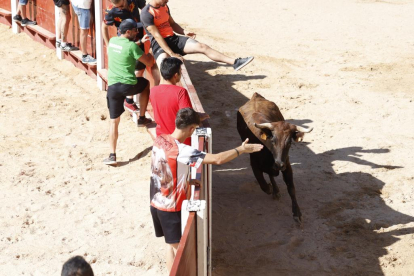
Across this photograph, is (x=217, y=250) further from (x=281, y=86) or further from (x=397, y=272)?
(x=281, y=86)

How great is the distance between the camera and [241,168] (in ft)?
28.5

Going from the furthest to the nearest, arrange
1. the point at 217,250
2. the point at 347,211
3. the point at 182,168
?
the point at 347,211
the point at 217,250
the point at 182,168

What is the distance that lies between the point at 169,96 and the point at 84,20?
5173mm

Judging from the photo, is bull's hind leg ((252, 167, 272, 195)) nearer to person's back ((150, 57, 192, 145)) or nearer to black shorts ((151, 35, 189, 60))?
person's back ((150, 57, 192, 145))

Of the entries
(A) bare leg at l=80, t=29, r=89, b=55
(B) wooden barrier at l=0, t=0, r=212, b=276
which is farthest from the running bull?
(A) bare leg at l=80, t=29, r=89, b=55

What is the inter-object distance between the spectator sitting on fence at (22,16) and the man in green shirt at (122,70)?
19.5 ft

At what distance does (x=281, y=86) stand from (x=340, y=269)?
5884 mm

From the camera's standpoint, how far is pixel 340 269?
6.38m

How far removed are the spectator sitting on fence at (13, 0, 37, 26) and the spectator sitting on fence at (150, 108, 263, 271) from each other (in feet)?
30.3

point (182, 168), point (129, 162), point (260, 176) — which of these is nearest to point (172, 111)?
point (182, 168)

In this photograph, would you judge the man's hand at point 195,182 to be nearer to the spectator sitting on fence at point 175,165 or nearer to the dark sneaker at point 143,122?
the spectator sitting on fence at point 175,165

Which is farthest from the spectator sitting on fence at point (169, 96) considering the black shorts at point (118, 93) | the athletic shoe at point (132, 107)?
the athletic shoe at point (132, 107)

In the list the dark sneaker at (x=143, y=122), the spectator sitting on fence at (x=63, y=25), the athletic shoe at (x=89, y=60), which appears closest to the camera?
the dark sneaker at (x=143, y=122)

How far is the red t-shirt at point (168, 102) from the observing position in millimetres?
6137
